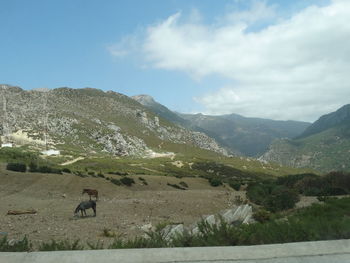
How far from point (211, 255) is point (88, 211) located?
58.5 feet

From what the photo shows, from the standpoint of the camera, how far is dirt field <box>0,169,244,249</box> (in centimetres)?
1597

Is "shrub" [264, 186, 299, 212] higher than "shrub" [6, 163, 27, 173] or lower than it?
lower

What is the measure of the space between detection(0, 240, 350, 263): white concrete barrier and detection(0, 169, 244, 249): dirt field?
6.04 m

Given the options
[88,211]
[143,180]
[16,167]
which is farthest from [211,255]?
[143,180]

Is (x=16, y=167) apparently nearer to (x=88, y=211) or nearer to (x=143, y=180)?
(x=143, y=180)

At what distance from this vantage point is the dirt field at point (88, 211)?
16.0 meters

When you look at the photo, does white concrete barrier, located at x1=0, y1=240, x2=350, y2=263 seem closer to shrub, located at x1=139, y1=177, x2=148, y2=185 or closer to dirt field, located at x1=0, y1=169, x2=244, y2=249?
dirt field, located at x1=0, y1=169, x2=244, y2=249

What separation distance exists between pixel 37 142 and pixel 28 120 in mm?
44852

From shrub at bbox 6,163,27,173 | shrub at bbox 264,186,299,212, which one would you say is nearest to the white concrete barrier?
shrub at bbox 264,186,299,212

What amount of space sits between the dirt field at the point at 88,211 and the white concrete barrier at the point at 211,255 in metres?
6.04

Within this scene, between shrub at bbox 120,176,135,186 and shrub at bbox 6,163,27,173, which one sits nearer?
shrub at bbox 6,163,27,173

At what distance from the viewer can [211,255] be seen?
588 cm

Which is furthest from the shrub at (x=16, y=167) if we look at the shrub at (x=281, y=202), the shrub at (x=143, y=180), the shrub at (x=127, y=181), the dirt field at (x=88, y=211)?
the shrub at (x=281, y=202)

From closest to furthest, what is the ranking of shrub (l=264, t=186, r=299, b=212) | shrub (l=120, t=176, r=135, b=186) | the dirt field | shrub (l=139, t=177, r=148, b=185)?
the dirt field → shrub (l=264, t=186, r=299, b=212) → shrub (l=120, t=176, r=135, b=186) → shrub (l=139, t=177, r=148, b=185)
